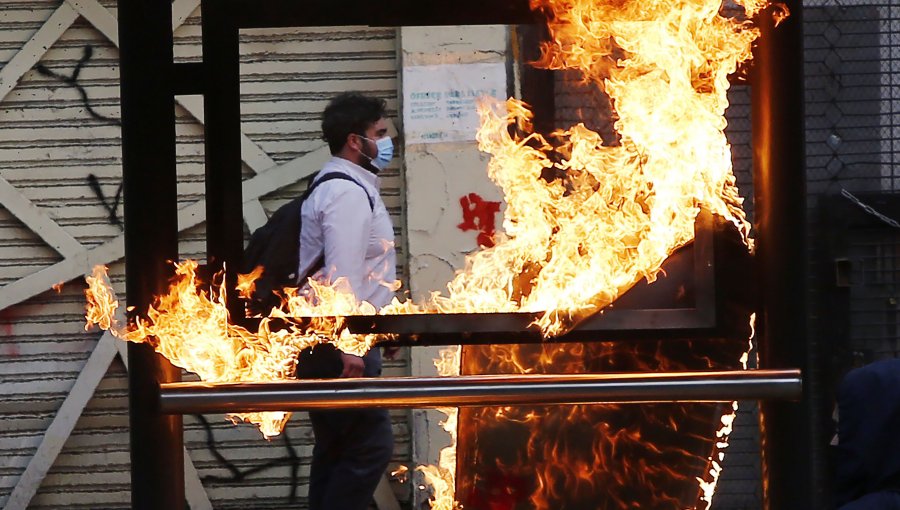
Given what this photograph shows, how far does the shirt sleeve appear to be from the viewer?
185 inches

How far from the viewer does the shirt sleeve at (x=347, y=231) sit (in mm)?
4695

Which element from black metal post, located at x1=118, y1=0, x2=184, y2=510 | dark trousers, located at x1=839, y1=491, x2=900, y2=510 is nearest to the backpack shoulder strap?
black metal post, located at x1=118, y1=0, x2=184, y2=510

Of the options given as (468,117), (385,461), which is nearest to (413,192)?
(468,117)

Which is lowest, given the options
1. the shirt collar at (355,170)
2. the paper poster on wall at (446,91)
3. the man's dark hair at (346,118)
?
the shirt collar at (355,170)

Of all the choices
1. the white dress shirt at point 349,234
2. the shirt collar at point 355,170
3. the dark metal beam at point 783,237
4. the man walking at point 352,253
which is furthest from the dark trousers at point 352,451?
the dark metal beam at point 783,237

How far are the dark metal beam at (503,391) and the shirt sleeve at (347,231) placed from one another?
188 centimetres

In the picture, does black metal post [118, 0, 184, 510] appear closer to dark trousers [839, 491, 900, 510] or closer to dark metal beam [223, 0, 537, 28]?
dark metal beam [223, 0, 537, 28]

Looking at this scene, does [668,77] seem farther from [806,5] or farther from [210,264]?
[806,5]

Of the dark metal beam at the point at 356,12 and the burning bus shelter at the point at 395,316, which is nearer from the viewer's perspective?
the burning bus shelter at the point at 395,316

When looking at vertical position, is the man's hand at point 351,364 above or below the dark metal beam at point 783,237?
below

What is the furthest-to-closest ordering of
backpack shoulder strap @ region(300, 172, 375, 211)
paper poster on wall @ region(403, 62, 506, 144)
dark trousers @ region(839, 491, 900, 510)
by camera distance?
paper poster on wall @ region(403, 62, 506, 144) → backpack shoulder strap @ region(300, 172, 375, 211) → dark trousers @ region(839, 491, 900, 510)

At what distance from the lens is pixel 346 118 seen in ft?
16.4

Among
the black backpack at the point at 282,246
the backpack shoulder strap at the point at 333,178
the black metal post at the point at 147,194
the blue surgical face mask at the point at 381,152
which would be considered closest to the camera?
the black metal post at the point at 147,194

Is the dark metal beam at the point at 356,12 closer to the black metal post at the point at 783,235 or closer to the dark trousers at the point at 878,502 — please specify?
the black metal post at the point at 783,235
